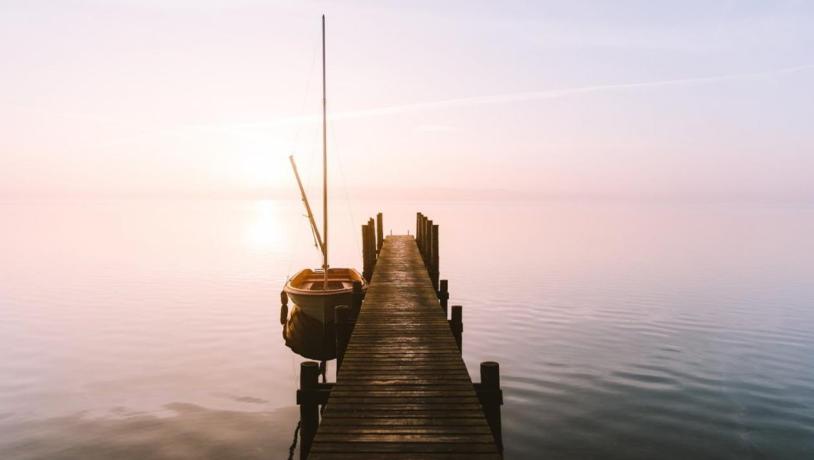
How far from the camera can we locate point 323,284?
88.5 feet

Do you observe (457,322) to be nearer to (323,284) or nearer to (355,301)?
(355,301)

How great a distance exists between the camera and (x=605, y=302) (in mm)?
33938

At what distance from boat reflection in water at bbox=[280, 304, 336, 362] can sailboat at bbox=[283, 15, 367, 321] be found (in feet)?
1.92

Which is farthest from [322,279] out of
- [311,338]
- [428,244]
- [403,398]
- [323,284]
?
[403,398]

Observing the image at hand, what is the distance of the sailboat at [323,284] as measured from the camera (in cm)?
2295

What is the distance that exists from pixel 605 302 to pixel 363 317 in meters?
22.5

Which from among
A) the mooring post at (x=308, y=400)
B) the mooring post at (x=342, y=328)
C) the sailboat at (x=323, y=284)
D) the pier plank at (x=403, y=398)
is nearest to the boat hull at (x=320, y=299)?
the sailboat at (x=323, y=284)

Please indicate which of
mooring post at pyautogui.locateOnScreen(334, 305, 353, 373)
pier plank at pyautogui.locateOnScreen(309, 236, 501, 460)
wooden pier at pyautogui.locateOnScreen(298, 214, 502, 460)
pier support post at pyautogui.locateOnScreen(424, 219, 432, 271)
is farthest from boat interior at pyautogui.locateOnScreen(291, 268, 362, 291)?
mooring post at pyautogui.locateOnScreen(334, 305, 353, 373)

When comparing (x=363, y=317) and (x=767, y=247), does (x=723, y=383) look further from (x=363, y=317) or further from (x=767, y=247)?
(x=767, y=247)

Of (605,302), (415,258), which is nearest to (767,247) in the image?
(605,302)

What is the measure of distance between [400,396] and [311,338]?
49.3 feet

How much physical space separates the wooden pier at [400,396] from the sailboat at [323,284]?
205 inches

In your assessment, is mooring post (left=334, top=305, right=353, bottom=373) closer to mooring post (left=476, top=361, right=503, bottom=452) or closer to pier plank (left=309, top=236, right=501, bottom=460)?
pier plank (left=309, top=236, right=501, bottom=460)

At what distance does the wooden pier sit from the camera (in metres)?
8.23
